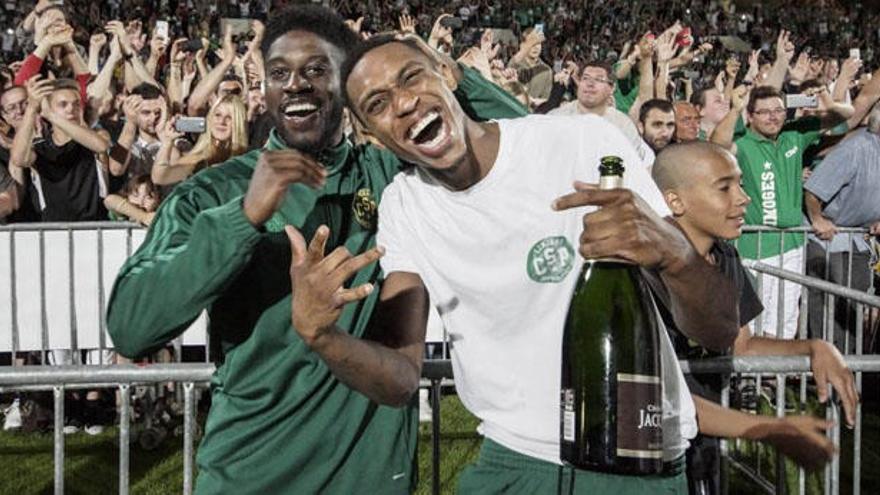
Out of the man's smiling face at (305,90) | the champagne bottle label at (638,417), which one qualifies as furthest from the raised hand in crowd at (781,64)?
the champagne bottle label at (638,417)

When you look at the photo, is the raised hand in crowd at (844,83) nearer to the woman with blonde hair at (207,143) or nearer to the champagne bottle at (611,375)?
the woman with blonde hair at (207,143)

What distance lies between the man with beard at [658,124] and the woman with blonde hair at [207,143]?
292 cm

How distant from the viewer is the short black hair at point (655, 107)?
25.3 feet

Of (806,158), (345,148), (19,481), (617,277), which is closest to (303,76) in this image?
(345,148)

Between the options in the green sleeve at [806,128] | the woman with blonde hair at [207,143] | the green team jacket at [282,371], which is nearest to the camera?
the green team jacket at [282,371]

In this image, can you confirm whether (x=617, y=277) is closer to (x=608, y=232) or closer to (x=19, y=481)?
(x=608, y=232)

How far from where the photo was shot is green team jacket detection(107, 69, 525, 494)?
2441 mm

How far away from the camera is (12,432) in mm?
6871

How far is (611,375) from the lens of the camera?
6.60 feet

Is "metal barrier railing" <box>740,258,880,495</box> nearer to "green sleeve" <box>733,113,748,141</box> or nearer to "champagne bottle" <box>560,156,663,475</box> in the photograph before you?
"champagne bottle" <box>560,156,663,475</box>

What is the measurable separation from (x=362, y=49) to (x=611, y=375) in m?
0.87

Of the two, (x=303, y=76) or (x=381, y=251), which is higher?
(x=303, y=76)

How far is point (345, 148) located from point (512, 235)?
624 mm

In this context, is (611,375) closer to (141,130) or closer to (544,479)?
(544,479)
